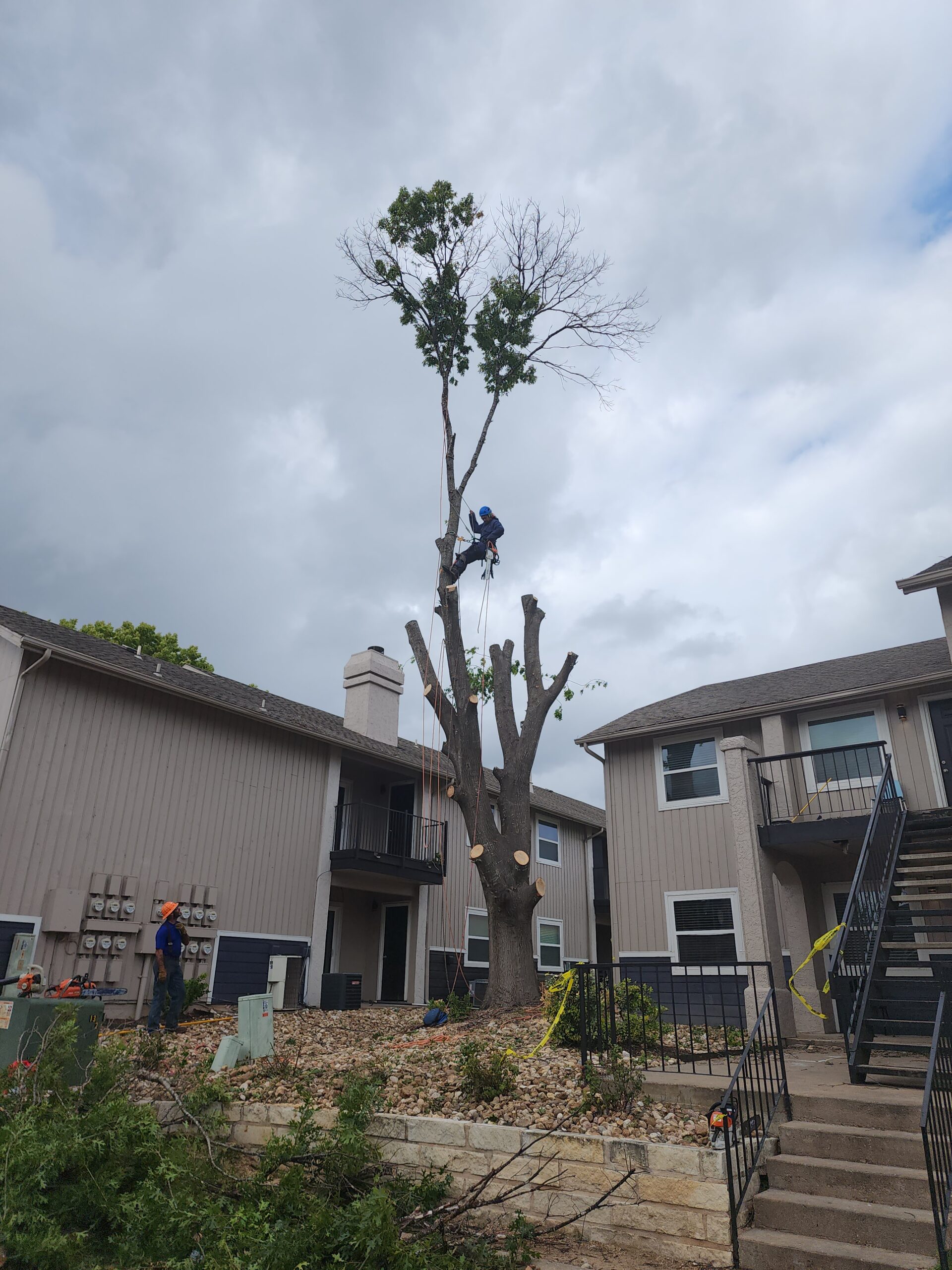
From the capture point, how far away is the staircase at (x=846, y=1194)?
4.54m

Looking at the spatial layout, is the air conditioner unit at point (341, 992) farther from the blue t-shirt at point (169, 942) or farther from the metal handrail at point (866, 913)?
the metal handrail at point (866, 913)

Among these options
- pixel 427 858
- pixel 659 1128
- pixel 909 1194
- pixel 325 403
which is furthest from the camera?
pixel 427 858

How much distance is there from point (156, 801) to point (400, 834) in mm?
6853

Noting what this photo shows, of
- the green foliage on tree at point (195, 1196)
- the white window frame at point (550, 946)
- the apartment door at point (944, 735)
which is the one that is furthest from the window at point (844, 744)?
the green foliage on tree at point (195, 1196)

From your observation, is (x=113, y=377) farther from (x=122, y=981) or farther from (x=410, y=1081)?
(x=410, y=1081)

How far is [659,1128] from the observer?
5664mm

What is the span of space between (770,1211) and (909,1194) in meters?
0.83

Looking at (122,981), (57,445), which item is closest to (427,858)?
(122,981)

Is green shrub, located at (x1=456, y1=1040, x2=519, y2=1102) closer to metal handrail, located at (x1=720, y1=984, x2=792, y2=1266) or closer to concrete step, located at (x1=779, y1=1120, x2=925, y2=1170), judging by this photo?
metal handrail, located at (x1=720, y1=984, x2=792, y2=1266)

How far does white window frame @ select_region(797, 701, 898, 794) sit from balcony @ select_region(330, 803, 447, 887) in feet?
26.3

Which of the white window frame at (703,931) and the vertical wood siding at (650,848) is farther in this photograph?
the vertical wood siding at (650,848)

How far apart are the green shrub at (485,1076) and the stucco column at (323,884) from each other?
9191mm

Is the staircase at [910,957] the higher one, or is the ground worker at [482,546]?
the ground worker at [482,546]

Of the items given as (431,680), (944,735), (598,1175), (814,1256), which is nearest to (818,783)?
(944,735)
